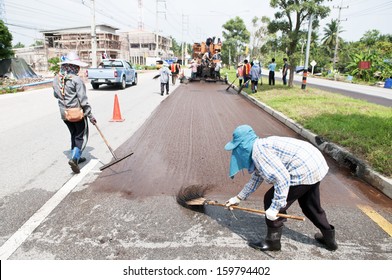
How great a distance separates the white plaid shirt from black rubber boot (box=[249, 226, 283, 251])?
0.30 metres

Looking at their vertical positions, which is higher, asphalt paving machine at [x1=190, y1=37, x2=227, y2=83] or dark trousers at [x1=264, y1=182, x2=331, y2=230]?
asphalt paving machine at [x1=190, y1=37, x2=227, y2=83]

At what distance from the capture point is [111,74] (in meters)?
15.7

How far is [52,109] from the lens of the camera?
1022cm

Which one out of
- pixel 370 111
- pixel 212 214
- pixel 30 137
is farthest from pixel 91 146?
pixel 370 111

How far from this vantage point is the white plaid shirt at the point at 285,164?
2.29 m

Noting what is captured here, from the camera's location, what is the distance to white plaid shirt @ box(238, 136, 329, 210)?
2285 millimetres

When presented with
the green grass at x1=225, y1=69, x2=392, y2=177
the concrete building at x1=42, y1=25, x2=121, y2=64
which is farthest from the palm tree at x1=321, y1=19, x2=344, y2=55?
the green grass at x1=225, y1=69, x2=392, y2=177

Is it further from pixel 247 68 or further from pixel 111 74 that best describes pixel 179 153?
pixel 111 74

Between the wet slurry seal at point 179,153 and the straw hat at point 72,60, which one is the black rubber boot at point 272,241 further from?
the straw hat at point 72,60

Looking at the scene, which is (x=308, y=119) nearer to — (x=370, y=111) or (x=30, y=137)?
(x=370, y=111)

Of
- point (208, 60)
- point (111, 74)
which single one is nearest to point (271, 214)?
point (111, 74)

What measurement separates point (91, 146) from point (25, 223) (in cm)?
291

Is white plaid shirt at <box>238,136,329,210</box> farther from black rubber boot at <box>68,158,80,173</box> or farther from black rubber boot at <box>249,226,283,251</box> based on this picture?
black rubber boot at <box>68,158,80,173</box>

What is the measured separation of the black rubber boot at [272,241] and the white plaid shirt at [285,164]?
0.30 m
